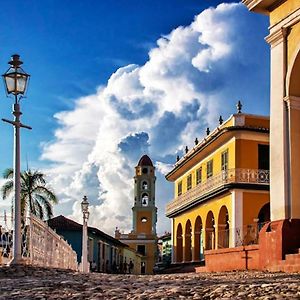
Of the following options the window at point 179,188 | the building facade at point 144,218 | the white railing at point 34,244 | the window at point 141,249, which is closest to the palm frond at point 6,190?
the window at point 179,188

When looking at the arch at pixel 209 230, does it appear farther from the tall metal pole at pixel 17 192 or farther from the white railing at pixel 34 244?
the tall metal pole at pixel 17 192

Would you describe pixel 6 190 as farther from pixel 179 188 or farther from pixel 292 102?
pixel 292 102

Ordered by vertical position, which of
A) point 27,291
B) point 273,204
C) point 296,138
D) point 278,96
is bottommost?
point 27,291

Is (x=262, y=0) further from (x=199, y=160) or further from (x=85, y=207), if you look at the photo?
(x=199, y=160)

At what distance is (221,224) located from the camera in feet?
106

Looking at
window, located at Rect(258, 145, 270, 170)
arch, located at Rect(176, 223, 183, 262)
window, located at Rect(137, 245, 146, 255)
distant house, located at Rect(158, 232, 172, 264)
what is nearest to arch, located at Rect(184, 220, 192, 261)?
arch, located at Rect(176, 223, 183, 262)

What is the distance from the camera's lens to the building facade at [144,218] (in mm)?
79125

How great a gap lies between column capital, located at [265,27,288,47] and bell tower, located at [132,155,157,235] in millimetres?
63372

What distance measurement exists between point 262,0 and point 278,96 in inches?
83.8

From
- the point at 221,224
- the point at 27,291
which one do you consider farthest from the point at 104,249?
the point at 27,291

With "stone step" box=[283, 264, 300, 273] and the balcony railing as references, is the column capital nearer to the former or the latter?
"stone step" box=[283, 264, 300, 273]

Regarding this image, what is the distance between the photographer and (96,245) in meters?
51.1

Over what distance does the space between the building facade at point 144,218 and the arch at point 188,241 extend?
37695 millimetres

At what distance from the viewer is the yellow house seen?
2992cm
